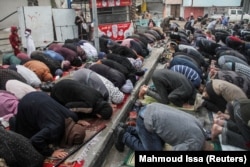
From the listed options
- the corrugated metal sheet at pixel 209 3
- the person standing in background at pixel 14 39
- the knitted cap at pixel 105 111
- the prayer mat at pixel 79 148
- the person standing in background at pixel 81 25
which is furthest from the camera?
the corrugated metal sheet at pixel 209 3

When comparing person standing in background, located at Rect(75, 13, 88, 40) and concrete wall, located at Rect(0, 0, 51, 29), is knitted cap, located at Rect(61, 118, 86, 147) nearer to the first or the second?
person standing in background, located at Rect(75, 13, 88, 40)

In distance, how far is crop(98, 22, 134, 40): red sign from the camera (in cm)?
1321

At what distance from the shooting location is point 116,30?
44.5ft

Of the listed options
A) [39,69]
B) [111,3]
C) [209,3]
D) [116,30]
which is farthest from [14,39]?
A: [209,3]

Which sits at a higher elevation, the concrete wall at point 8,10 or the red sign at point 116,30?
the concrete wall at point 8,10

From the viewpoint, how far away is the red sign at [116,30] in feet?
43.3

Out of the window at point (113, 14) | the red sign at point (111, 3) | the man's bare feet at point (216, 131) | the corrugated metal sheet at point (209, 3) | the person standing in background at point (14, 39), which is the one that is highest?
the corrugated metal sheet at point (209, 3)

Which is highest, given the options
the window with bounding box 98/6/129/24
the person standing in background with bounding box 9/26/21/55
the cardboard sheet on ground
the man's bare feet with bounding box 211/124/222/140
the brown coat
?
the window with bounding box 98/6/129/24

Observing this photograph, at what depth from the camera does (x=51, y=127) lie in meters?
3.55

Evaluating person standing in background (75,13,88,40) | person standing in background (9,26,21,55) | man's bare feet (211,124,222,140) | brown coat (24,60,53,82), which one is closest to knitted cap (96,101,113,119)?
man's bare feet (211,124,222,140)

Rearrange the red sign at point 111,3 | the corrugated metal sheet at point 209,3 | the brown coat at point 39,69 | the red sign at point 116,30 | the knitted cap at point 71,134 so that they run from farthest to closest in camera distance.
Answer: the corrugated metal sheet at point 209,3 < the red sign at point 116,30 < the red sign at point 111,3 < the brown coat at point 39,69 < the knitted cap at point 71,134

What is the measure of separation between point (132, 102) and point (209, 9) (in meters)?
30.0

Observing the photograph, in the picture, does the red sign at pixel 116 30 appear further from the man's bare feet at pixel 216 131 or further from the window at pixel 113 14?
the man's bare feet at pixel 216 131

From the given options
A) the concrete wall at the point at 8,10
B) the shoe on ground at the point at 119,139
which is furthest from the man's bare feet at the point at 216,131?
the concrete wall at the point at 8,10
